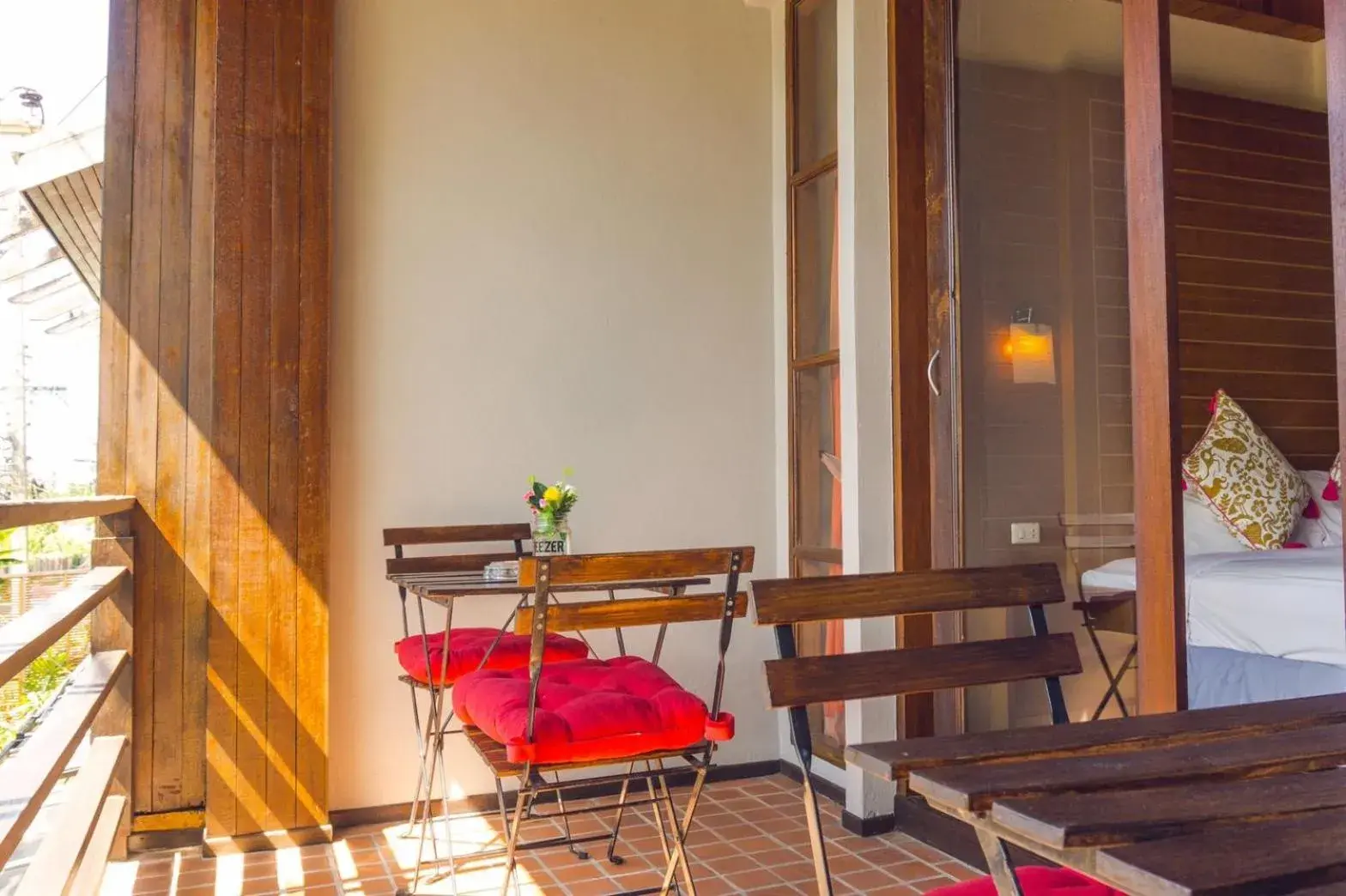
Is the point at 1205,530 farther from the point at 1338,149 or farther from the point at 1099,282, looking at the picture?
the point at 1338,149

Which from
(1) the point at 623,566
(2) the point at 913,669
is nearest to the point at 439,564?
(1) the point at 623,566

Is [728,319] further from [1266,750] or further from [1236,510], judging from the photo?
[1266,750]

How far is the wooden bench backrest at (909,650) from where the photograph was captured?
169 cm

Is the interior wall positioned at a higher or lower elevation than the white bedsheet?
higher

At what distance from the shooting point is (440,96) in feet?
13.0

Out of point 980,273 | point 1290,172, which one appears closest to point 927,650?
point 980,273

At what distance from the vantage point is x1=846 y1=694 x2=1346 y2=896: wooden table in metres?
0.84

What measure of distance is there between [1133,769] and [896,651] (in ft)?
2.07

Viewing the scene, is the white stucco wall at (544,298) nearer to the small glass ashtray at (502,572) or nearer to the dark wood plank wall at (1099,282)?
the small glass ashtray at (502,572)

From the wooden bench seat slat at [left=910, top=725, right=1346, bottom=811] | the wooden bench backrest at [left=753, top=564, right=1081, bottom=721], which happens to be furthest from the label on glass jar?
the wooden bench seat slat at [left=910, top=725, right=1346, bottom=811]

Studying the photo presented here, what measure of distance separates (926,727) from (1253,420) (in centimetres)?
138

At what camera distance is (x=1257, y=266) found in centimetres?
330

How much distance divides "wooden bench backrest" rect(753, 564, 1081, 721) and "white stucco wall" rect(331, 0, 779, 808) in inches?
93.7

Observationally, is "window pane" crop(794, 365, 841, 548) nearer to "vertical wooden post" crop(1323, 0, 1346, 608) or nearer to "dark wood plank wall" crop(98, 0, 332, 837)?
"dark wood plank wall" crop(98, 0, 332, 837)
